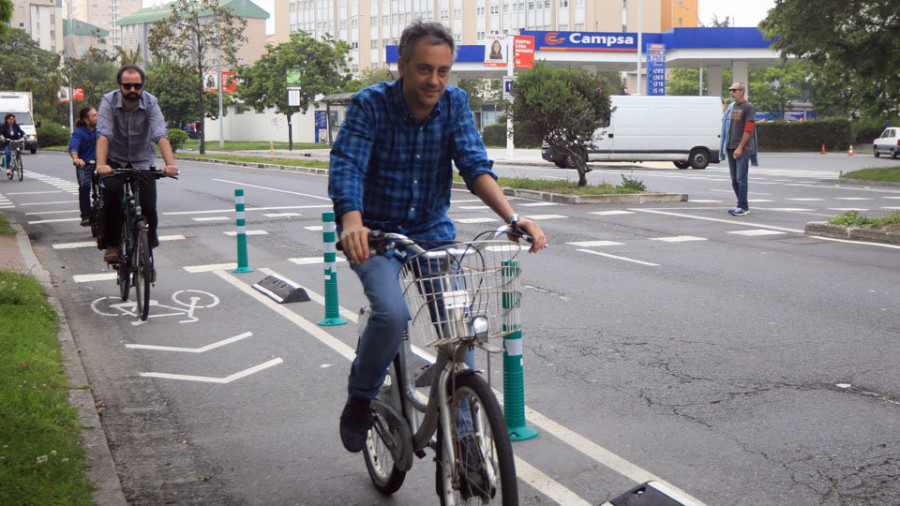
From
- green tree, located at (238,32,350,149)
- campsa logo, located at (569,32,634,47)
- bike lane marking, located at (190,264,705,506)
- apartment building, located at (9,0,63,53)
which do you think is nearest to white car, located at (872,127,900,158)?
campsa logo, located at (569,32,634,47)

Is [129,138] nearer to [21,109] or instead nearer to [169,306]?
[169,306]

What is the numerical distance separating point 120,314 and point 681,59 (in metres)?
48.0

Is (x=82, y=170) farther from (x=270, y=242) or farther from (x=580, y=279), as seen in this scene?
(x=580, y=279)

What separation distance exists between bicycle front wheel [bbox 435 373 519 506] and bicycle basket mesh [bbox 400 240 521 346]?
18 centimetres

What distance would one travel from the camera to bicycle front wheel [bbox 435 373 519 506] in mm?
2996

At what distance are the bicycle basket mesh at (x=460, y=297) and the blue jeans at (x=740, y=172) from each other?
512 inches

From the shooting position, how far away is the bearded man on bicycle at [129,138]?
8070mm

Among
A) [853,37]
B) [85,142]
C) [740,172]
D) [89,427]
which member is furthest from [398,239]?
[853,37]

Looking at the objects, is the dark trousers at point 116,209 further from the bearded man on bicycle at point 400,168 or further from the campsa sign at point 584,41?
the campsa sign at point 584,41

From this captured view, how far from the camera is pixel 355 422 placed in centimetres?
388

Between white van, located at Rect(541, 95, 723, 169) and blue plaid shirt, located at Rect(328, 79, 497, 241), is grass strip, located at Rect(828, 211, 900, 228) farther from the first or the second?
white van, located at Rect(541, 95, 723, 169)

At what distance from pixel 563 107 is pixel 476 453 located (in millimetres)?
17802

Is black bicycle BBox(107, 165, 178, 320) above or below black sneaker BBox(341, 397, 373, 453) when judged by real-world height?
above

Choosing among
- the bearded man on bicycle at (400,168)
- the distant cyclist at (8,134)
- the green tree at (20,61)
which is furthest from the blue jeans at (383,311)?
the green tree at (20,61)
